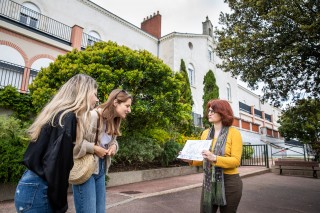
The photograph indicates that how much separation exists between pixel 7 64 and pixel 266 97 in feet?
43.6

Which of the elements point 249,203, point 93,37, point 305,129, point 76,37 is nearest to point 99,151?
point 249,203

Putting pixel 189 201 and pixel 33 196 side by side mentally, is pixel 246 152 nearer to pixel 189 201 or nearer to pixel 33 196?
pixel 189 201

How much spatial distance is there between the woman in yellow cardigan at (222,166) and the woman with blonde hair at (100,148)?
1085 millimetres

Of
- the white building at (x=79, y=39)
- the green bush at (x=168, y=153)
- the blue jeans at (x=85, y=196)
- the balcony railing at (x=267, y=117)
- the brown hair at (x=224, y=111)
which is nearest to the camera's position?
the blue jeans at (x=85, y=196)

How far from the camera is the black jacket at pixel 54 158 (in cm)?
163

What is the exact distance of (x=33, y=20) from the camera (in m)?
14.9

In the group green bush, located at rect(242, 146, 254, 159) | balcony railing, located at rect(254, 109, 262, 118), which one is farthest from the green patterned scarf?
balcony railing, located at rect(254, 109, 262, 118)

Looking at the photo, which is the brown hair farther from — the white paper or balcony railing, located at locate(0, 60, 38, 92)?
balcony railing, located at locate(0, 60, 38, 92)

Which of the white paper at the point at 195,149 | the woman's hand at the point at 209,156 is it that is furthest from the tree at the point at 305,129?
the woman's hand at the point at 209,156

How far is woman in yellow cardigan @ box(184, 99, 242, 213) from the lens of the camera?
8.70 feet

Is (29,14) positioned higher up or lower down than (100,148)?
higher up

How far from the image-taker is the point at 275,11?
6891mm

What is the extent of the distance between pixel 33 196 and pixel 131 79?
674 cm

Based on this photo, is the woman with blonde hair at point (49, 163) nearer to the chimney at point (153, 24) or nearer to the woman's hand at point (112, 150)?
the woman's hand at point (112, 150)
